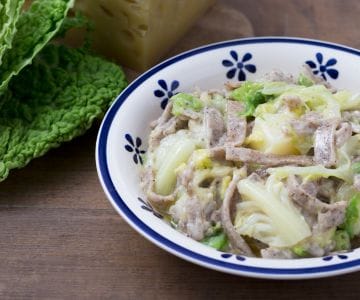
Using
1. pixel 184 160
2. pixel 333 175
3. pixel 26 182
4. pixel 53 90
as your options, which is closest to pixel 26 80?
pixel 53 90

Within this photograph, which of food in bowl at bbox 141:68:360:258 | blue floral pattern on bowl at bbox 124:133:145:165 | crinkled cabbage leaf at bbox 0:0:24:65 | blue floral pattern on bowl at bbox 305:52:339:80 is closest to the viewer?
food in bowl at bbox 141:68:360:258

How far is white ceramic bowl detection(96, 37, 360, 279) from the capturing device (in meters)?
2.08

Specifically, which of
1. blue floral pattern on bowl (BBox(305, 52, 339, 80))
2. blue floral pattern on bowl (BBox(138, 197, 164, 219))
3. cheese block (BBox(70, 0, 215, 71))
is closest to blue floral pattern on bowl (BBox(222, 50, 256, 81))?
blue floral pattern on bowl (BBox(305, 52, 339, 80))

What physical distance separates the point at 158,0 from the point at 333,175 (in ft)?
5.20

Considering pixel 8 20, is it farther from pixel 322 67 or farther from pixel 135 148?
pixel 322 67

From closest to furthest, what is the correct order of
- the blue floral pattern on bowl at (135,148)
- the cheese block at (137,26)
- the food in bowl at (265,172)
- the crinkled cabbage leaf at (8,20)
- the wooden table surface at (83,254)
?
the food in bowl at (265,172) → the wooden table surface at (83,254) → the blue floral pattern on bowl at (135,148) → the crinkled cabbage leaf at (8,20) → the cheese block at (137,26)

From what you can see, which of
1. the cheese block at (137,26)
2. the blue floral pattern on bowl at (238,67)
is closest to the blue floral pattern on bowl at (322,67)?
the blue floral pattern on bowl at (238,67)

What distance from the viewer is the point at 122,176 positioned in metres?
2.48

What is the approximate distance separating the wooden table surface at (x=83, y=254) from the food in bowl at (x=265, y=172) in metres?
0.20

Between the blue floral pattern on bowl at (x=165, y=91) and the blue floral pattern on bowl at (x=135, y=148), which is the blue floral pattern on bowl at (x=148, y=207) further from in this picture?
the blue floral pattern on bowl at (x=165, y=91)

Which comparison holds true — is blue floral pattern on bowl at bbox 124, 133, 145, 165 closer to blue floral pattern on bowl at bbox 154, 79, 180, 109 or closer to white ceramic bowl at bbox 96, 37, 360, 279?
white ceramic bowl at bbox 96, 37, 360, 279

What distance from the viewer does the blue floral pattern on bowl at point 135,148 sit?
2.69 meters

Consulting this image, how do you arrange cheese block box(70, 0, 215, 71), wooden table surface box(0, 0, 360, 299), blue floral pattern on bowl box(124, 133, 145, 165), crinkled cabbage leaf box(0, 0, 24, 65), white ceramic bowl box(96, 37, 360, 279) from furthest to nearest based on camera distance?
cheese block box(70, 0, 215, 71)
crinkled cabbage leaf box(0, 0, 24, 65)
blue floral pattern on bowl box(124, 133, 145, 165)
wooden table surface box(0, 0, 360, 299)
white ceramic bowl box(96, 37, 360, 279)

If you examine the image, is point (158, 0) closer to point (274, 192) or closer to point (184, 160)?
point (184, 160)
